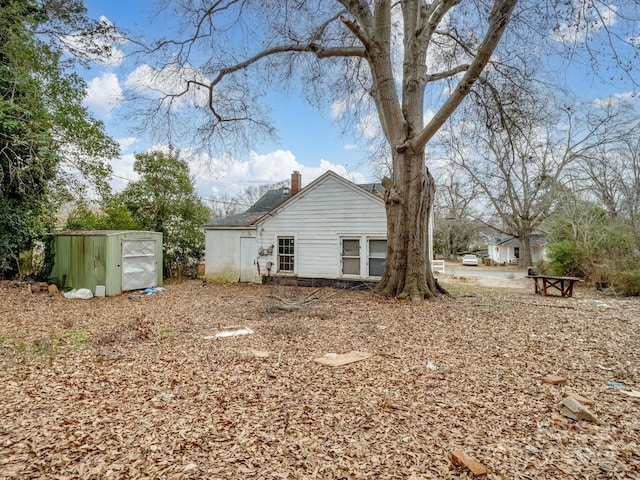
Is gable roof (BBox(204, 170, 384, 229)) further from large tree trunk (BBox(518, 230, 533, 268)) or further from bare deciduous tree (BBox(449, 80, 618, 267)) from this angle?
large tree trunk (BBox(518, 230, 533, 268))

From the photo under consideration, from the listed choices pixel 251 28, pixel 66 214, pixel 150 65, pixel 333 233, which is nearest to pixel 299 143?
pixel 333 233

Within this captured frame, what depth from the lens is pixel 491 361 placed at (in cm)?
434

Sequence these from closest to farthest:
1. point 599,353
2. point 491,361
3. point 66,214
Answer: point 491,361 < point 599,353 < point 66,214

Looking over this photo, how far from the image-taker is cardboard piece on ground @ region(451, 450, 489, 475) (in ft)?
7.27

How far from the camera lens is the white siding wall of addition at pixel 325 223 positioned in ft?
39.0

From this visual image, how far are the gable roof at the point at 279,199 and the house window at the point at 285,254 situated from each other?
122cm

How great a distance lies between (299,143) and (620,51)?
10.0m

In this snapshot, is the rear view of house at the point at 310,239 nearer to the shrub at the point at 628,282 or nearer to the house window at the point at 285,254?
the house window at the point at 285,254

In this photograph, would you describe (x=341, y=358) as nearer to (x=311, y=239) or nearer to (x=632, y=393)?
(x=632, y=393)

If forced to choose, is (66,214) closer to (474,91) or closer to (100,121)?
(100,121)

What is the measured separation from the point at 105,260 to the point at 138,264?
3.83ft

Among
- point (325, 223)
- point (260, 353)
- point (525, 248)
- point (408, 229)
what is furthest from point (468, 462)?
point (525, 248)

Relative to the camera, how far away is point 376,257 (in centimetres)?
1186

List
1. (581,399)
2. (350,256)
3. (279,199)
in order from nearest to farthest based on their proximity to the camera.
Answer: (581,399) → (350,256) → (279,199)
